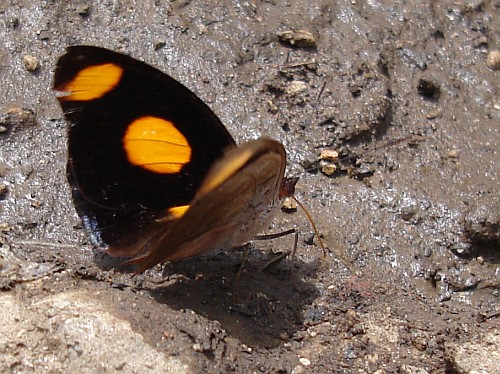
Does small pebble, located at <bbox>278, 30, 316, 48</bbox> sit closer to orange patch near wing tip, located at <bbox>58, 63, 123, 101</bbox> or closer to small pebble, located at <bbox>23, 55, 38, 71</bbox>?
small pebble, located at <bbox>23, 55, 38, 71</bbox>

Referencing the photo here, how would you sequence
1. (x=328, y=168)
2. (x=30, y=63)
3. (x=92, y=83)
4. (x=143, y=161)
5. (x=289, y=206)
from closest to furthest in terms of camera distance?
(x=92, y=83), (x=143, y=161), (x=289, y=206), (x=328, y=168), (x=30, y=63)

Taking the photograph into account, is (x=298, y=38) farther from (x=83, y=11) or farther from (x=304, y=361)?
(x=304, y=361)

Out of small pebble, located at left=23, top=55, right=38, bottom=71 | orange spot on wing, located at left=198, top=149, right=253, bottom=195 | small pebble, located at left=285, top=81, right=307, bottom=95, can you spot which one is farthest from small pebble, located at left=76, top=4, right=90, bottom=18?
orange spot on wing, located at left=198, top=149, right=253, bottom=195

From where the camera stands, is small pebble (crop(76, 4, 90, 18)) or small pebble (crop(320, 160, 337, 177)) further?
small pebble (crop(76, 4, 90, 18))

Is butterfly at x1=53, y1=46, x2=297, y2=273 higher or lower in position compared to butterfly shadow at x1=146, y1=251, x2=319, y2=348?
higher

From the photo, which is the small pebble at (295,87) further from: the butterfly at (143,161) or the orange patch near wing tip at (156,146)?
the orange patch near wing tip at (156,146)


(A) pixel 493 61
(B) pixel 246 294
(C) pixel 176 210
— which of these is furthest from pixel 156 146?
(A) pixel 493 61
